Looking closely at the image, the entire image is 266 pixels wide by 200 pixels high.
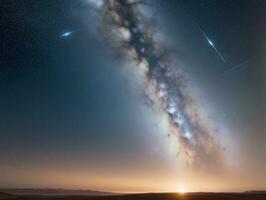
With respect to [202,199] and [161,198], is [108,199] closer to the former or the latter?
[161,198]

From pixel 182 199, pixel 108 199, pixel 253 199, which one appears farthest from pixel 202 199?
pixel 108 199

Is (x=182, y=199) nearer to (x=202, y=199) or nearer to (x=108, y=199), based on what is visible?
(x=202, y=199)

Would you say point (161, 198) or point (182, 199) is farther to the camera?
point (161, 198)

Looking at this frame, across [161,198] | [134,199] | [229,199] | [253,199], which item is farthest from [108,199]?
[253,199]

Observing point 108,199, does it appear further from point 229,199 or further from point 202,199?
point 229,199

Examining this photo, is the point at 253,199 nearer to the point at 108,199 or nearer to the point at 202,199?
the point at 202,199

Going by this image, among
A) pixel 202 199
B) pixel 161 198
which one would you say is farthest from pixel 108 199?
pixel 202 199

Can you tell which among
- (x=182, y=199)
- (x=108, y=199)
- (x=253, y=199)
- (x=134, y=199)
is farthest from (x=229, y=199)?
Result: (x=108, y=199)
